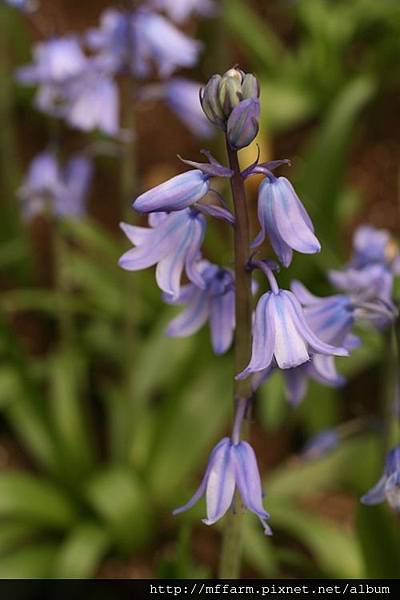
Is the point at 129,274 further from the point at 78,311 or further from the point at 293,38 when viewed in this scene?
the point at 293,38

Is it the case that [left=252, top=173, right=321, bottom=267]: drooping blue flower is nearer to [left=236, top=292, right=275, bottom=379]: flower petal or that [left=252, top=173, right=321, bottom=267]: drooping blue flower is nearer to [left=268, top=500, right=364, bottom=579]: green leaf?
[left=236, top=292, right=275, bottom=379]: flower petal

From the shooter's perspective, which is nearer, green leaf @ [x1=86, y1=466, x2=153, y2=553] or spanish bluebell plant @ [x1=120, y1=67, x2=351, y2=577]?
spanish bluebell plant @ [x1=120, y1=67, x2=351, y2=577]

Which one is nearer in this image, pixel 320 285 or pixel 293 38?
pixel 320 285

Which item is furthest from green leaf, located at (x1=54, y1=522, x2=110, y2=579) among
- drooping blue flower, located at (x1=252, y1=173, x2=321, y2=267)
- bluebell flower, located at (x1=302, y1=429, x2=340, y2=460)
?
drooping blue flower, located at (x1=252, y1=173, x2=321, y2=267)

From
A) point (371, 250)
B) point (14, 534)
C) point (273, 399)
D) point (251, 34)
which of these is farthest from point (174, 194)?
point (251, 34)

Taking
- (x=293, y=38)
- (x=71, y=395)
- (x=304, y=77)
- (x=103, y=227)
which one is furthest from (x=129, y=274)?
(x=293, y=38)

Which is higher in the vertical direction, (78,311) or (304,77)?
(304,77)

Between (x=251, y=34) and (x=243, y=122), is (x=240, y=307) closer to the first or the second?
(x=243, y=122)
